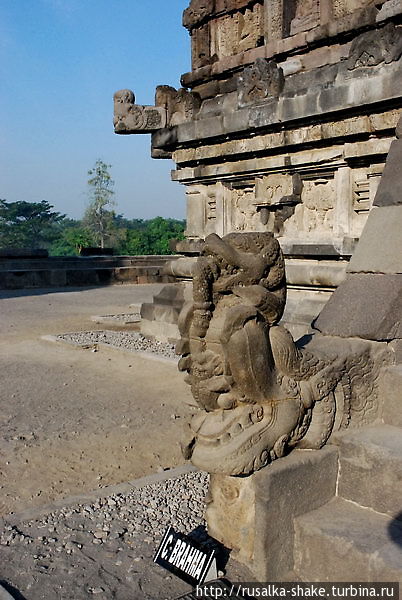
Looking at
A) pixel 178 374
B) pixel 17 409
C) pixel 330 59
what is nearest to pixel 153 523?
pixel 17 409

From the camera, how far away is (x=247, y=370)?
2662mm

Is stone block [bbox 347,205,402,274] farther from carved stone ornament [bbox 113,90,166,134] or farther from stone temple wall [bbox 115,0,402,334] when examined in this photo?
carved stone ornament [bbox 113,90,166,134]

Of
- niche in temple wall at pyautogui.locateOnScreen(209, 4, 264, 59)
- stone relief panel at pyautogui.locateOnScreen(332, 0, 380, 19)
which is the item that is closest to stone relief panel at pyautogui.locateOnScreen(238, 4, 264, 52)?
niche in temple wall at pyautogui.locateOnScreen(209, 4, 264, 59)

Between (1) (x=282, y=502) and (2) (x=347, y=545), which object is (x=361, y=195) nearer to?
(1) (x=282, y=502)

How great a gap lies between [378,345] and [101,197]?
134 ft

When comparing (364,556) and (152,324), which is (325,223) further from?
(364,556)

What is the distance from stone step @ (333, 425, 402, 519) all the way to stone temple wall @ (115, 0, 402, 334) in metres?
3.21

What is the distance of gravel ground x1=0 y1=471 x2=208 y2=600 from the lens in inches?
102

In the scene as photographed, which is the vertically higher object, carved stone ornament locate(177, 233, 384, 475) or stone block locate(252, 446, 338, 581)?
carved stone ornament locate(177, 233, 384, 475)

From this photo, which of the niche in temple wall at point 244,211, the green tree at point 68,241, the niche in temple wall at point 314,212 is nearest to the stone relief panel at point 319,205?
the niche in temple wall at point 314,212

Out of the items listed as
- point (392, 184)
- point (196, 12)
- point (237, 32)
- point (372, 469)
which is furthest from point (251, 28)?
point (372, 469)

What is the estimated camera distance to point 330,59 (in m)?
6.70

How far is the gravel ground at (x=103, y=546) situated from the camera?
258cm

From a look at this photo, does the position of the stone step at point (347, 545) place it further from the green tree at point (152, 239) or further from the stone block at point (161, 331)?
the green tree at point (152, 239)
